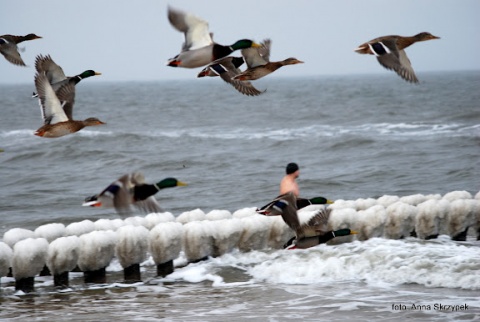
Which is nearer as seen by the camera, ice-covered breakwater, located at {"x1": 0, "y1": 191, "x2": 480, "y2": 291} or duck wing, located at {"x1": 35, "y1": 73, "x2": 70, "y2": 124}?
duck wing, located at {"x1": 35, "y1": 73, "x2": 70, "y2": 124}

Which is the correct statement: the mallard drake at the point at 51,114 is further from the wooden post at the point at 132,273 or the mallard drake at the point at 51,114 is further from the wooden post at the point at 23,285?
the wooden post at the point at 132,273

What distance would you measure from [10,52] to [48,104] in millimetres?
766

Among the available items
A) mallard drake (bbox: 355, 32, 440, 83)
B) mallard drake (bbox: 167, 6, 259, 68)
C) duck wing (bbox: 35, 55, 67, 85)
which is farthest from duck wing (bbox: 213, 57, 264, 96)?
duck wing (bbox: 35, 55, 67, 85)

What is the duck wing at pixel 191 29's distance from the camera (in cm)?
888

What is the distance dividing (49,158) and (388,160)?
11.8 meters

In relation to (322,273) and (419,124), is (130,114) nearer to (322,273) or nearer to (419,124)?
(419,124)

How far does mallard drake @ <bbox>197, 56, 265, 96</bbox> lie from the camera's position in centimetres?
912

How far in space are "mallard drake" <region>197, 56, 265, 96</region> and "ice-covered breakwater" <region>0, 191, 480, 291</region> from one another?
3.55 metres

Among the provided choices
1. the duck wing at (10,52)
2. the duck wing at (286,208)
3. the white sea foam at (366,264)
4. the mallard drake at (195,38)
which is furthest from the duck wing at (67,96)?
the white sea foam at (366,264)

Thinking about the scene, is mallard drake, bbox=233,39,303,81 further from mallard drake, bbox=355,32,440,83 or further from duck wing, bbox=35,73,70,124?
duck wing, bbox=35,73,70,124

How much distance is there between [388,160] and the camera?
27.8 m

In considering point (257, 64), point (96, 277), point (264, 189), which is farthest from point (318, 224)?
point (264, 189)

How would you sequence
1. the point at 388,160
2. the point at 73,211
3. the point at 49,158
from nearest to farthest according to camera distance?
the point at 73,211
the point at 388,160
the point at 49,158

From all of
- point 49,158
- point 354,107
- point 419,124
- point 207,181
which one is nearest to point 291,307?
point 207,181
